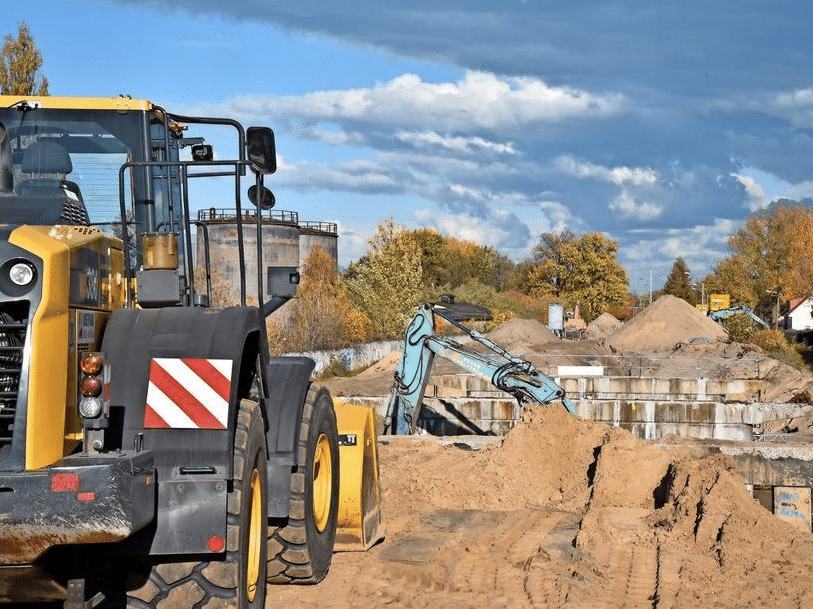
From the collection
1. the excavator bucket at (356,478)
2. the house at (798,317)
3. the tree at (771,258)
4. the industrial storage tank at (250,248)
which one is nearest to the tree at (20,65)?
the industrial storage tank at (250,248)

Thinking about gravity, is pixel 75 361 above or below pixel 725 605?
above

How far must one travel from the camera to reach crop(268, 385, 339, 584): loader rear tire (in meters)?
7.39

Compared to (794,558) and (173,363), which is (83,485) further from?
(794,558)

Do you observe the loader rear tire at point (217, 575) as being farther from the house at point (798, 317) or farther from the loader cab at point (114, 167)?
the house at point (798, 317)

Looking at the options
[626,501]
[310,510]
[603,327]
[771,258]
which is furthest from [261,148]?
[771,258]

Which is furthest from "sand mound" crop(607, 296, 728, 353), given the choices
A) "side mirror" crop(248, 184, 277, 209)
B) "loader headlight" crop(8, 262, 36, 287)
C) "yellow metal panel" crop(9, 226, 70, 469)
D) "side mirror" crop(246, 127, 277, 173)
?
"loader headlight" crop(8, 262, 36, 287)

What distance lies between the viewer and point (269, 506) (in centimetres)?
698

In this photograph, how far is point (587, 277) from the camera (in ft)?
304

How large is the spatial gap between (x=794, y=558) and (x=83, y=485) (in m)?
6.91

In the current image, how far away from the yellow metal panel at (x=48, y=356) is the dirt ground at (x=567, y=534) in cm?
307

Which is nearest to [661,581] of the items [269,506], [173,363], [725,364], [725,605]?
[725,605]

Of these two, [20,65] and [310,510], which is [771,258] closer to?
[20,65]

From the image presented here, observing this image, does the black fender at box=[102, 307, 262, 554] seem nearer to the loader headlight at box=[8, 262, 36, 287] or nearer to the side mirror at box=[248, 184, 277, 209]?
the loader headlight at box=[8, 262, 36, 287]

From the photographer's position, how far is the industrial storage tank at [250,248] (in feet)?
25.4
